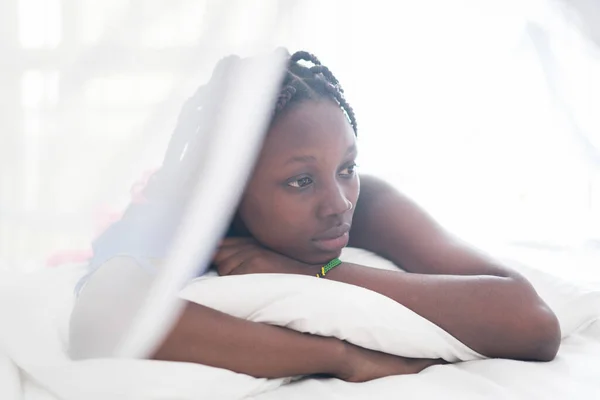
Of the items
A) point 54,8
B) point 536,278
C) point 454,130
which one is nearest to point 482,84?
point 454,130

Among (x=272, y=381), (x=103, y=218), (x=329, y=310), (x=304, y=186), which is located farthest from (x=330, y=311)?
(x=103, y=218)

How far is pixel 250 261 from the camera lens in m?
0.96

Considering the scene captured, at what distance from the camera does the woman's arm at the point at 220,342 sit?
75 centimetres

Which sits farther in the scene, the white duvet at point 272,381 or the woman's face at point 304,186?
the woman's face at point 304,186

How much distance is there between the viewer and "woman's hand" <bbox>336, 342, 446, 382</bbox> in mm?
817

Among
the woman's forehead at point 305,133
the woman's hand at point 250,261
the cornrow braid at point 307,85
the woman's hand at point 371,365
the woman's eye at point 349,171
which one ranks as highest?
the cornrow braid at point 307,85

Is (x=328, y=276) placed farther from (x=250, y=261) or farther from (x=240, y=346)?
(x=240, y=346)

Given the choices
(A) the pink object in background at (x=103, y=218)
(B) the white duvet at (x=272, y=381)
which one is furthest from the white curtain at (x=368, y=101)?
(B) the white duvet at (x=272, y=381)

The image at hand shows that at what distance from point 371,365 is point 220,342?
20 cm

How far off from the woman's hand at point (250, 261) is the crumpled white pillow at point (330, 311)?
0.07m

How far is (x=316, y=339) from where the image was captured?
810 mm

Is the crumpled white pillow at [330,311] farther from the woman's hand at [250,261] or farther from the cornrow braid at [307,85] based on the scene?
the cornrow braid at [307,85]

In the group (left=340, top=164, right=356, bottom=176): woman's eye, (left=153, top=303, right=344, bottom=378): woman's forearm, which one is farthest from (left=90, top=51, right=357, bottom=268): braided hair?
(left=340, top=164, right=356, bottom=176): woman's eye

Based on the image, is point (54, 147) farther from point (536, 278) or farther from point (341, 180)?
point (536, 278)
